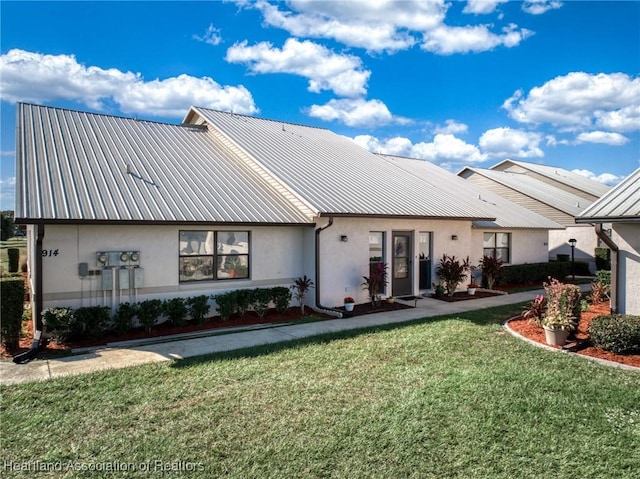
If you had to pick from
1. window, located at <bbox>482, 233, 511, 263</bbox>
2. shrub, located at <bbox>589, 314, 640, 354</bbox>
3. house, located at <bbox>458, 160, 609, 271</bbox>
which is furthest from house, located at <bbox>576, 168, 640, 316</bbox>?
house, located at <bbox>458, 160, 609, 271</bbox>

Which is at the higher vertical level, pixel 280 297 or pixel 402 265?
pixel 402 265

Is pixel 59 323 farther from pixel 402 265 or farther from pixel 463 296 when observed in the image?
pixel 463 296

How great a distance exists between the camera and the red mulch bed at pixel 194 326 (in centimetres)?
831

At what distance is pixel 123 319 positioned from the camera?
9273mm

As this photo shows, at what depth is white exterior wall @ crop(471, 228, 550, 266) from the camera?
59.2 feet

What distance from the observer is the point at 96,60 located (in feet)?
49.0

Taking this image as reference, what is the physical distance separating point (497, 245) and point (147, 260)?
1504cm

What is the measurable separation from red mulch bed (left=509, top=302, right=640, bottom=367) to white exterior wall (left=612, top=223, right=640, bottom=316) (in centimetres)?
88

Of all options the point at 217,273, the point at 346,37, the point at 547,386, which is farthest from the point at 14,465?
the point at 346,37

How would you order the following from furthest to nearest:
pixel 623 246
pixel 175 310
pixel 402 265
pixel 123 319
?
pixel 402 265 < pixel 175 310 < pixel 123 319 < pixel 623 246

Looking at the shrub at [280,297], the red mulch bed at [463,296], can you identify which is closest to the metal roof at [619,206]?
the red mulch bed at [463,296]

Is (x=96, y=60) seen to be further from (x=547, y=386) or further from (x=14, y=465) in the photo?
(x=547, y=386)

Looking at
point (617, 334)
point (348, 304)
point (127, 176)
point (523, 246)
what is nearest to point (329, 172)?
point (348, 304)

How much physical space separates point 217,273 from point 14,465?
7.28 metres
